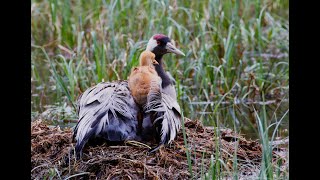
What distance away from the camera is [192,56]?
28.1 ft

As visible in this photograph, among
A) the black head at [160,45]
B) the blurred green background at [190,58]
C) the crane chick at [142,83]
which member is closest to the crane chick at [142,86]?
the crane chick at [142,83]

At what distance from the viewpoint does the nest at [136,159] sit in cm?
545

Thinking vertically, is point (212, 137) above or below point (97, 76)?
below

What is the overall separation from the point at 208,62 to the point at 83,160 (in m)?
2.85

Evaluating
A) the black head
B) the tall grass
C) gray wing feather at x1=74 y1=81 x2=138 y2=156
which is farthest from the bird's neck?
the tall grass

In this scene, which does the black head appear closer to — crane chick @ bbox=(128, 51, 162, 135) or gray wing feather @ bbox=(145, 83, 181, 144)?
crane chick @ bbox=(128, 51, 162, 135)

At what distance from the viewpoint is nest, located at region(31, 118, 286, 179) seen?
5445 mm

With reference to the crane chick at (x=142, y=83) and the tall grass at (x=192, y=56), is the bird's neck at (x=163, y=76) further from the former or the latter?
the tall grass at (x=192, y=56)

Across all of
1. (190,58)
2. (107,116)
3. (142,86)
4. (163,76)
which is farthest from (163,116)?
(190,58)

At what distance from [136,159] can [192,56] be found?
3160 millimetres

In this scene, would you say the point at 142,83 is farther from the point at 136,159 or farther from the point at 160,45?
the point at 160,45

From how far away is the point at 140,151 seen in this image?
5719mm
